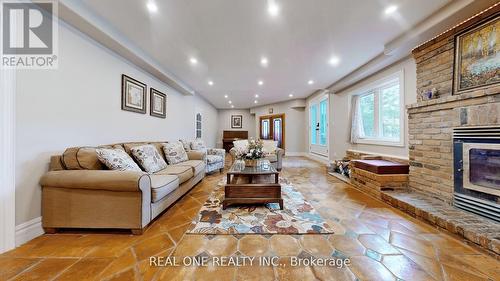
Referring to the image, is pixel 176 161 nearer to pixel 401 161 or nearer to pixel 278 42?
pixel 278 42

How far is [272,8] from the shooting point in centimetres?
220

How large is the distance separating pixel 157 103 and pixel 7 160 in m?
2.84

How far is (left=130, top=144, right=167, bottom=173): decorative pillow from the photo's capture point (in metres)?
2.78

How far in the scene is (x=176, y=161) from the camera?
371cm

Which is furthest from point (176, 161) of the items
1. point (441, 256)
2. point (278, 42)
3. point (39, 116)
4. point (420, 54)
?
point (420, 54)

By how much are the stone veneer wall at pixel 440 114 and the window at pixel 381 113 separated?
0.63 metres

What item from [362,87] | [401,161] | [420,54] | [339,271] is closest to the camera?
[339,271]

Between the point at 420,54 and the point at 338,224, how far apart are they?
9.65ft

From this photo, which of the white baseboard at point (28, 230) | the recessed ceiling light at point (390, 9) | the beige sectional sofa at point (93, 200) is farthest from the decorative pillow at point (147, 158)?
the recessed ceiling light at point (390, 9)

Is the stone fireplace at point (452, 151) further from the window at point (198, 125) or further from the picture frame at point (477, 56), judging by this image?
the window at point (198, 125)

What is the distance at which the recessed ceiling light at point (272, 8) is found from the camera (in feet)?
6.91

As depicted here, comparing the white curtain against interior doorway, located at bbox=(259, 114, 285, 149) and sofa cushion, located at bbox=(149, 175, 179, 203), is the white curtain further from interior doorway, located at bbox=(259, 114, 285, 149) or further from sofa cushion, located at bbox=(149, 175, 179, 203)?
sofa cushion, located at bbox=(149, 175, 179, 203)

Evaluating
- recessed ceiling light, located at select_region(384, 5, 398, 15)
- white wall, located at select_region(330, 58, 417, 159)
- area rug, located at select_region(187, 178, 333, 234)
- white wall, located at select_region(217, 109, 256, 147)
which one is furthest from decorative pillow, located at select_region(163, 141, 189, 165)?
white wall, located at select_region(217, 109, 256, 147)

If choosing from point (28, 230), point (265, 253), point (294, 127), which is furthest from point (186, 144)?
point (294, 127)
